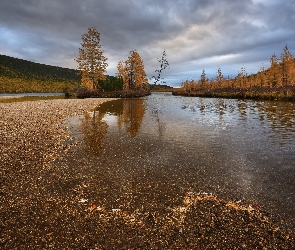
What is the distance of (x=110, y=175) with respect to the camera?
7.99 meters

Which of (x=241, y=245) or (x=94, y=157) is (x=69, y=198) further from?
(x=241, y=245)

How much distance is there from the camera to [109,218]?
5.30 m

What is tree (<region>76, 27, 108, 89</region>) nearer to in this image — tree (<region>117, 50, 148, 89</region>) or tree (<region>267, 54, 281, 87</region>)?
tree (<region>117, 50, 148, 89</region>)

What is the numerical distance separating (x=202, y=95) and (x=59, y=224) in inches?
3242

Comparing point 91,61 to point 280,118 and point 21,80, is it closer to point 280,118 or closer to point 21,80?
point 280,118

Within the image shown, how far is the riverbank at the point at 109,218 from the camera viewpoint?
4.48 metres

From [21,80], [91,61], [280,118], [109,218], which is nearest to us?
[109,218]

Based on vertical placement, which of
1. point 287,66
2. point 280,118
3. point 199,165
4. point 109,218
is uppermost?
point 287,66

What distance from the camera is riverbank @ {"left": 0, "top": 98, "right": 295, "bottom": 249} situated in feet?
14.7

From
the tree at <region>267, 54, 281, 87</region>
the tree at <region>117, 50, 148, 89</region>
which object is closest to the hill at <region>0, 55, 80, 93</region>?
the tree at <region>117, 50, 148, 89</region>

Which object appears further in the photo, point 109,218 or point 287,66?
point 287,66

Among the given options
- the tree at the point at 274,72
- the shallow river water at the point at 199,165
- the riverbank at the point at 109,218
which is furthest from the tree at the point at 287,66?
the riverbank at the point at 109,218

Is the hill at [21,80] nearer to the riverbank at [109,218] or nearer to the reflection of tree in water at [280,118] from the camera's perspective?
the reflection of tree in water at [280,118]

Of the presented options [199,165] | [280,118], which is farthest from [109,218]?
[280,118]
